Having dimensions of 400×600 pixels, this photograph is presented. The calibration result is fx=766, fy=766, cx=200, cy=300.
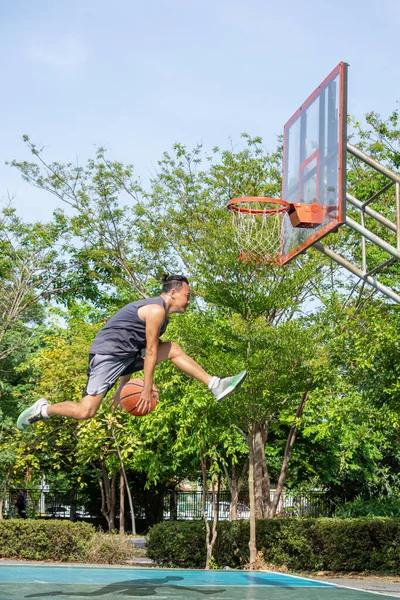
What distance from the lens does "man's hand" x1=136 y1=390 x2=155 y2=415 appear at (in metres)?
6.95

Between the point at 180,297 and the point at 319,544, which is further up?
the point at 180,297

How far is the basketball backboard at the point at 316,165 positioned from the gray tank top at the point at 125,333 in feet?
9.44

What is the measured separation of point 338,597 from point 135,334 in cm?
335

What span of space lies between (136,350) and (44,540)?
35.6ft

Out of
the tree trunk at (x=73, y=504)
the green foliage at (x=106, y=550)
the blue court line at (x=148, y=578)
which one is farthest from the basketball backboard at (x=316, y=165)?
the tree trunk at (x=73, y=504)

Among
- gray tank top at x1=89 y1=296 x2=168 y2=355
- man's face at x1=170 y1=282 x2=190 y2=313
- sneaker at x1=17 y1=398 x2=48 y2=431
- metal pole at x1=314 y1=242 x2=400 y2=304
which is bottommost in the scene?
sneaker at x1=17 y1=398 x2=48 y2=431

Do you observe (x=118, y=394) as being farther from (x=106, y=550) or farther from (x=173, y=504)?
(x=173, y=504)

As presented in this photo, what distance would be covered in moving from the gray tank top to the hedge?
409 inches

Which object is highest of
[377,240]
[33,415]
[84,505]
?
[377,240]

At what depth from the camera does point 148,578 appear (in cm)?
937

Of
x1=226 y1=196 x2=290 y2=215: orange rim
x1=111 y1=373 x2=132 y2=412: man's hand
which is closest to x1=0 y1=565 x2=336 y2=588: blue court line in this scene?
x1=111 y1=373 x2=132 y2=412: man's hand

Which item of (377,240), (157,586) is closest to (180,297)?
(377,240)

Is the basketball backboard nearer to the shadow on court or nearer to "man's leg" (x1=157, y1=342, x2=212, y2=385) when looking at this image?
"man's leg" (x1=157, y1=342, x2=212, y2=385)

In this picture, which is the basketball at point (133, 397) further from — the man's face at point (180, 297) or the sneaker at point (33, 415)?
the sneaker at point (33, 415)
